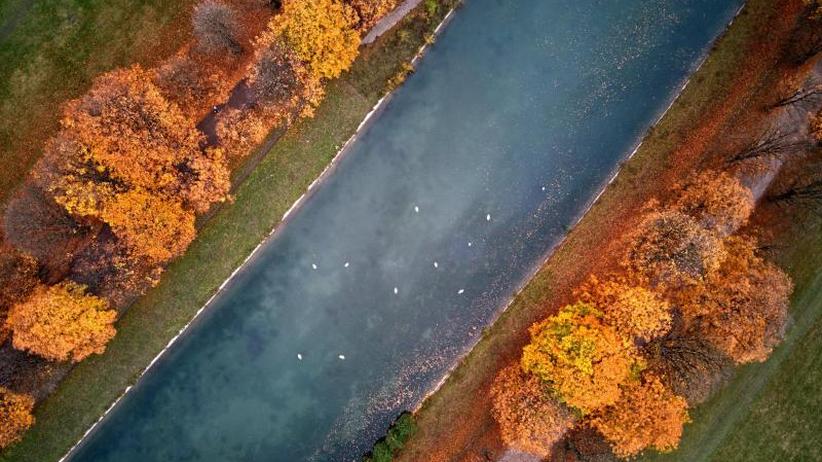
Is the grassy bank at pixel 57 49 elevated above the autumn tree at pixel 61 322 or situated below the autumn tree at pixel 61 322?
above

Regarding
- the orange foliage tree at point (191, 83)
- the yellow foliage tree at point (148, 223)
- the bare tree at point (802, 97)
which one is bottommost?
the yellow foliage tree at point (148, 223)

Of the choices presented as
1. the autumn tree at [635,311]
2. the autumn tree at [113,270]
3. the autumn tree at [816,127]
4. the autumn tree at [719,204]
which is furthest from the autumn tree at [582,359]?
the autumn tree at [113,270]

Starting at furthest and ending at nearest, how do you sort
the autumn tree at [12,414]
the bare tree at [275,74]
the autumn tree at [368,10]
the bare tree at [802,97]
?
the bare tree at [802,97]
the autumn tree at [368,10]
the bare tree at [275,74]
the autumn tree at [12,414]

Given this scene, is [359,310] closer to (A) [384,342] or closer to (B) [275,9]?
(A) [384,342]

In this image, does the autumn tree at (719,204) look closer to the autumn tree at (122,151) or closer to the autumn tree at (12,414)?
the autumn tree at (122,151)

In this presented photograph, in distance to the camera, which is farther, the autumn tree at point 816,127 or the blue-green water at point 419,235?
the blue-green water at point 419,235

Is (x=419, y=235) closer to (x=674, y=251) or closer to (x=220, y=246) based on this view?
(x=220, y=246)

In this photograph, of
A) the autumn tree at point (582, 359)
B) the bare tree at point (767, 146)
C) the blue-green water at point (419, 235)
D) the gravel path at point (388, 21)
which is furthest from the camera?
the blue-green water at point (419, 235)

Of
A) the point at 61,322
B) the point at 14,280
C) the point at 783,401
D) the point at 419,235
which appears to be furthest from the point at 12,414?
the point at 783,401
